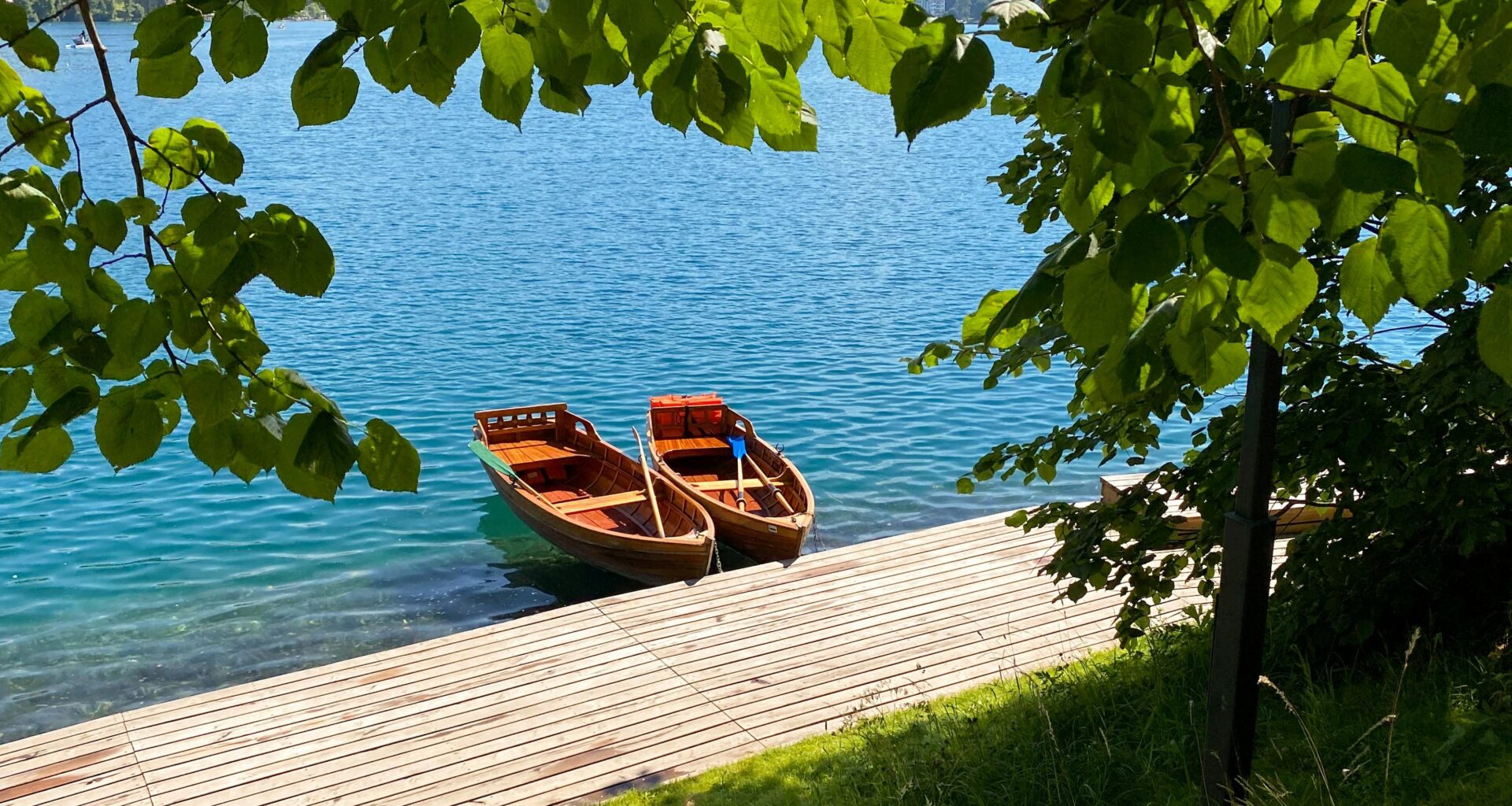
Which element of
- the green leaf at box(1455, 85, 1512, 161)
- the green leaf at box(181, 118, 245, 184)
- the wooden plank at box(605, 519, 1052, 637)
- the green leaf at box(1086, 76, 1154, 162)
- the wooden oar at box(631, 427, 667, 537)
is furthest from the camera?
the wooden oar at box(631, 427, 667, 537)

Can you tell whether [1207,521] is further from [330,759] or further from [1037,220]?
[330,759]

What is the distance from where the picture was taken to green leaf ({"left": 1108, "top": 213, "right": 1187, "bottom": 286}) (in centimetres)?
132

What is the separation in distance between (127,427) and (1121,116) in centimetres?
145

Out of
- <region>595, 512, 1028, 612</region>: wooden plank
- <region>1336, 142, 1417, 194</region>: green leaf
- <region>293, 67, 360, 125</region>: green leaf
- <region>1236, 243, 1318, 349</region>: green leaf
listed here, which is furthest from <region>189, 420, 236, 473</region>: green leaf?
<region>595, 512, 1028, 612</region>: wooden plank

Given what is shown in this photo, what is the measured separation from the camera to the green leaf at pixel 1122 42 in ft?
4.36

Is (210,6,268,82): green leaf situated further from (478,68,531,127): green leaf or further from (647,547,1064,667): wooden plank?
(647,547,1064,667): wooden plank

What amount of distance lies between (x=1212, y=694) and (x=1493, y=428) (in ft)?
4.45

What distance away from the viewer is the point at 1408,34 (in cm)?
133

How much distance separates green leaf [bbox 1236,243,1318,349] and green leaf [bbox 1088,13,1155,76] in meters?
0.33

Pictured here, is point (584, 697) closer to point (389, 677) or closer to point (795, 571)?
point (389, 677)

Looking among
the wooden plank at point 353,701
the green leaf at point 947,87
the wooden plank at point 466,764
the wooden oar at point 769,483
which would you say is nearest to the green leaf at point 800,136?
the green leaf at point 947,87

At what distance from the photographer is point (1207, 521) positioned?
4395mm

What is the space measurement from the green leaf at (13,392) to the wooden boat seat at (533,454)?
11363mm

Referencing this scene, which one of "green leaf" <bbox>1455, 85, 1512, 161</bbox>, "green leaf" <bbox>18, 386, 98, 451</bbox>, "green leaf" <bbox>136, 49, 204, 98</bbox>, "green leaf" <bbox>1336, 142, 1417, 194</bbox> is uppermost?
"green leaf" <bbox>136, 49, 204, 98</bbox>
